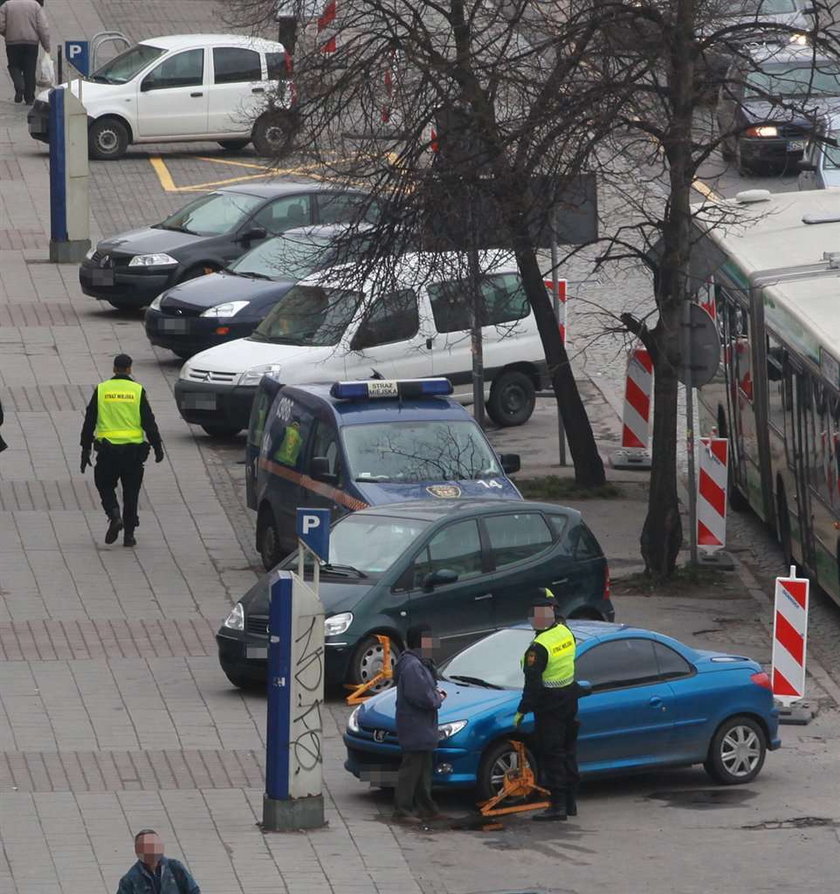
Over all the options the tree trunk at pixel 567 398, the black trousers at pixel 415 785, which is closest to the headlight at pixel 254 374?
the tree trunk at pixel 567 398

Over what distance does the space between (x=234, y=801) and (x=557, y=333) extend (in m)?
9.85

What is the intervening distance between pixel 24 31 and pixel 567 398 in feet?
61.9

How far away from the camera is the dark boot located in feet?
68.5

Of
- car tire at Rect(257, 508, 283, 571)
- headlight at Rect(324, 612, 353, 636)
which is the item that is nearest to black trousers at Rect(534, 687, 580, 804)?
headlight at Rect(324, 612, 353, 636)

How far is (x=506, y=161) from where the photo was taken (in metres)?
21.0

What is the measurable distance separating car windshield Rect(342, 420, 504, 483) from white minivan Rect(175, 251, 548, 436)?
326 cm

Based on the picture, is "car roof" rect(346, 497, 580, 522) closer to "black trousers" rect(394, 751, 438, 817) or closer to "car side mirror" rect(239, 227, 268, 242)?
"black trousers" rect(394, 751, 438, 817)

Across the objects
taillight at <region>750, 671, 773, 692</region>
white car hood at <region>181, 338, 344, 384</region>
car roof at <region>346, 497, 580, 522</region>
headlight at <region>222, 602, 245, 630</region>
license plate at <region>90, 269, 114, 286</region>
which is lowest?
license plate at <region>90, 269, 114, 286</region>

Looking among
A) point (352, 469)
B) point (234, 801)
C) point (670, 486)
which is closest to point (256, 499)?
point (352, 469)

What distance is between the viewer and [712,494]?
21.2 meters

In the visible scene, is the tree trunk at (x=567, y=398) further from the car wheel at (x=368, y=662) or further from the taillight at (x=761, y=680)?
the taillight at (x=761, y=680)

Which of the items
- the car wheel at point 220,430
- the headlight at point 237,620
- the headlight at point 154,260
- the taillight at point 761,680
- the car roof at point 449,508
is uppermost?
the car roof at point 449,508

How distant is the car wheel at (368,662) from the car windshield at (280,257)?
9.52m

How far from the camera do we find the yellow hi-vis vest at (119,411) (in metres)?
20.9
